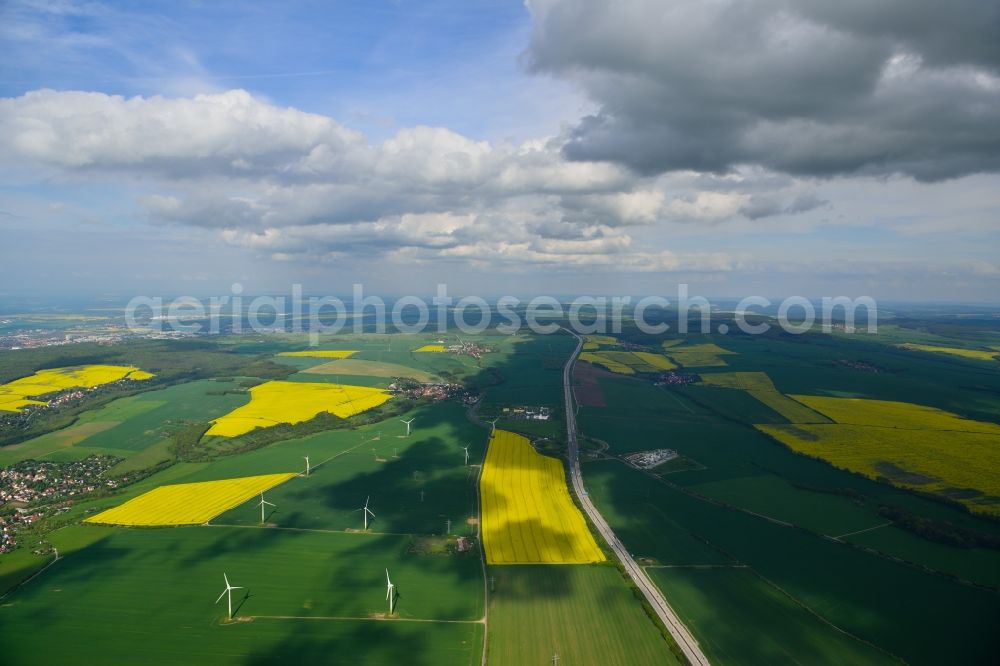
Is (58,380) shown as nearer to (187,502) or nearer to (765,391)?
(187,502)

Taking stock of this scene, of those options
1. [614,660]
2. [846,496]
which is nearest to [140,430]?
[614,660]

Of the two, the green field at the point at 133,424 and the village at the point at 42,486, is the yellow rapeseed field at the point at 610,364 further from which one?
the village at the point at 42,486

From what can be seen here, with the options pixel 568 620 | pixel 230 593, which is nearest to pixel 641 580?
pixel 568 620

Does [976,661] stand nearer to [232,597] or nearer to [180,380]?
[232,597]

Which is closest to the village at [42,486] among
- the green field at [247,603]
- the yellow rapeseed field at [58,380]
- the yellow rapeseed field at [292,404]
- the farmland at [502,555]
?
the farmland at [502,555]

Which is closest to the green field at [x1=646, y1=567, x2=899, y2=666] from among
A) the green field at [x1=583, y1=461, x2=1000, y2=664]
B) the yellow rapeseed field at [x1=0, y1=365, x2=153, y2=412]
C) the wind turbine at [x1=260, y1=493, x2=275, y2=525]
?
the green field at [x1=583, y1=461, x2=1000, y2=664]

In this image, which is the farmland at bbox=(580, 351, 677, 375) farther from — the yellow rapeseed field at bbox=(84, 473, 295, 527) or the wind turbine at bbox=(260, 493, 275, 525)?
the wind turbine at bbox=(260, 493, 275, 525)
